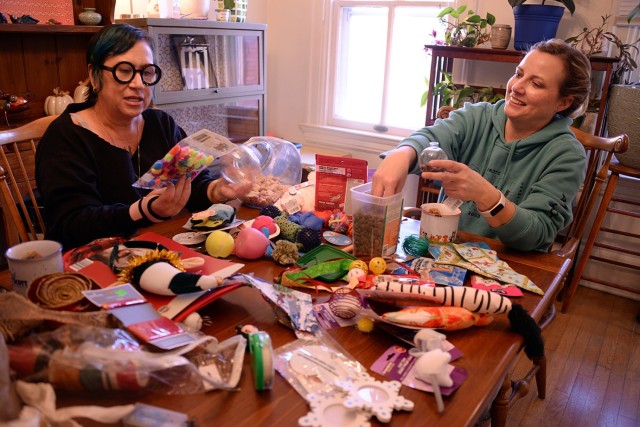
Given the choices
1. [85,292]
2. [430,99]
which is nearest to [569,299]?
[430,99]

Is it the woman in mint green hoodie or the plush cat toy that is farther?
the woman in mint green hoodie

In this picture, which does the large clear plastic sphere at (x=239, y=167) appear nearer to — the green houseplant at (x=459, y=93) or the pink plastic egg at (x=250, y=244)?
the pink plastic egg at (x=250, y=244)

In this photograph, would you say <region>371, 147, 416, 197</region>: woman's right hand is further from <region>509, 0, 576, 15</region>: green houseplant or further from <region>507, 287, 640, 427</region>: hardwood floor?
<region>509, 0, 576, 15</region>: green houseplant

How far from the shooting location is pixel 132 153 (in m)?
1.70

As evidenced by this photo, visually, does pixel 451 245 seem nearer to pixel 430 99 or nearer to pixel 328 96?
pixel 430 99

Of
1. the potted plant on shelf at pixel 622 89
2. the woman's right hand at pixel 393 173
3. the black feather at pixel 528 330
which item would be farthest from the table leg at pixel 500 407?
the potted plant on shelf at pixel 622 89

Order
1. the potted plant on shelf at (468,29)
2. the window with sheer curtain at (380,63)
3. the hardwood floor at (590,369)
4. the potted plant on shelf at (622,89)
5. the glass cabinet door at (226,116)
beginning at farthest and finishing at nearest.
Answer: the window with sheer curtain at (380,63) < the glass cabinet door at (226,116) < the potted plant on shelf at (468,29) < the potted plant on shelf at (622,89) < the hardwood floor at (590,369)

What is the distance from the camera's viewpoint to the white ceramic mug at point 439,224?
1.36 meters

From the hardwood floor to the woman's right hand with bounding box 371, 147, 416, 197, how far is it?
116 cm

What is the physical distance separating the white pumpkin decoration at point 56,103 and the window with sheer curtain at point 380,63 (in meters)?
1.88

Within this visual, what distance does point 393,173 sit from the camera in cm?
143

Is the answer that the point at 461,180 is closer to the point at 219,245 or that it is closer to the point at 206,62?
the point at 219,245

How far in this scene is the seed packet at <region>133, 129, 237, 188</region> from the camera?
1194 mm

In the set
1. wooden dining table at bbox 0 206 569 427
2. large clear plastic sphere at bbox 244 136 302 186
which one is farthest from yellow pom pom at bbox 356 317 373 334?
large clear plastic sphere at bbox 244 136 302 186
